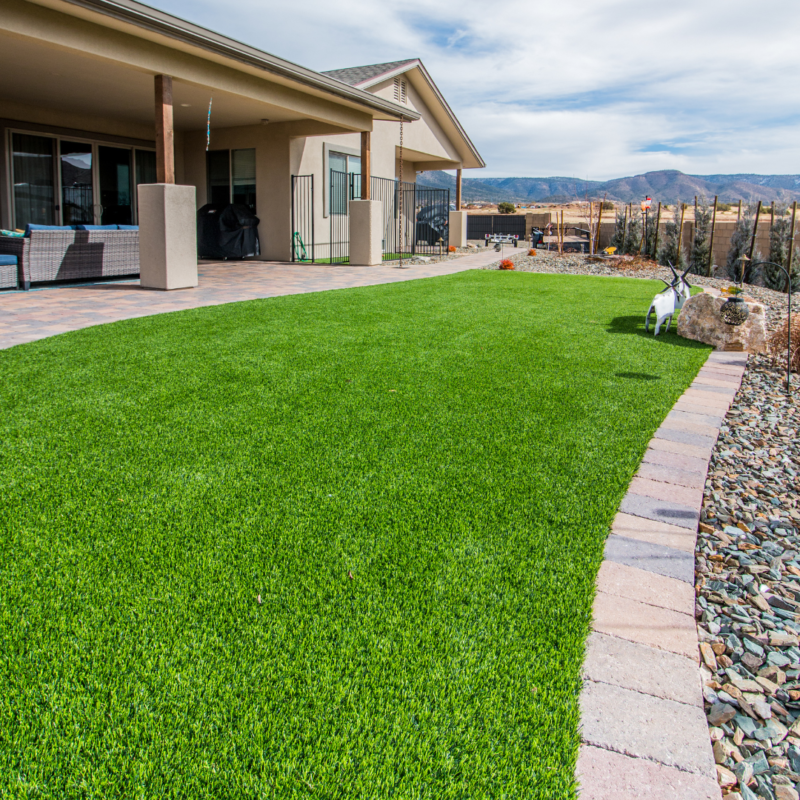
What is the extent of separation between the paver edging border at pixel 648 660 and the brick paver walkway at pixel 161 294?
511 centimetres

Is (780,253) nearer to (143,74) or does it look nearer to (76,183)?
(143,74)

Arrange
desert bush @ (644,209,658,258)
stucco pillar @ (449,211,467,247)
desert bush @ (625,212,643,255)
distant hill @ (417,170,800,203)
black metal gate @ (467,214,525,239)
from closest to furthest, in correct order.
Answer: desert bush @ (644,209,658,258), desert bush @ (625,212,643,255), stucco pillar @ (449,211,467,247), black metal gate @ (467,214,525,239), distant hill @ (417,170,800,203)

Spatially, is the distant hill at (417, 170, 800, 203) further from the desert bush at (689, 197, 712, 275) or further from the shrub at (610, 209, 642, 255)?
the desert bush at (689, 197, 712, 275)

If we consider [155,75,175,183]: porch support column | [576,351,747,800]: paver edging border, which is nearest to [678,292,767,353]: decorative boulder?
[576,351,747,800]: paver edging border

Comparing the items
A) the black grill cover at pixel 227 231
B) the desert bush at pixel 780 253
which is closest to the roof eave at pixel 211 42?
the black grill cover at pixel 227 231

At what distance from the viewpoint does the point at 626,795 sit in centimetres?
142

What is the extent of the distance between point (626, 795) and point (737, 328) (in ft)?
19.2

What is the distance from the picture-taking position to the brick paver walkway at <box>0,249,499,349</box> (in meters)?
6.45

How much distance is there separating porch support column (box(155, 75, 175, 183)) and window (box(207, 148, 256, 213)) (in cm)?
644

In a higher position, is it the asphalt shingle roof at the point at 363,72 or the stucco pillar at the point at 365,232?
the asphalt shingle roof at the point at 363,72

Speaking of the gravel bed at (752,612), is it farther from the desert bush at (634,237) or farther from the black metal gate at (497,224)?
the black metal gate at (497,224)

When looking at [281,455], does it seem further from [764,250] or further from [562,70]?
[562,70]

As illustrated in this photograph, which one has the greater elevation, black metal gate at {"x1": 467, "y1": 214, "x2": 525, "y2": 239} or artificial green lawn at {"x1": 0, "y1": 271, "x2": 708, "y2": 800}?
black metal gate at {"x1": 467, "y1": 214, "x2": 525, "y2": 239}

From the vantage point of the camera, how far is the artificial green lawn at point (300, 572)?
57.8 inches
